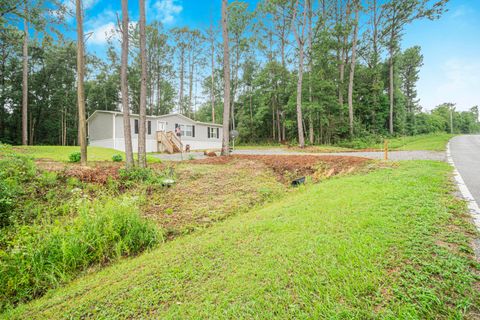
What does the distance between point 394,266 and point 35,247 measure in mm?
4199

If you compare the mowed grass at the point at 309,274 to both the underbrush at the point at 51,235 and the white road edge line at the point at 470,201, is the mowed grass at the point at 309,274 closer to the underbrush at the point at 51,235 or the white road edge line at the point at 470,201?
the white road edge line at the point at 470,201

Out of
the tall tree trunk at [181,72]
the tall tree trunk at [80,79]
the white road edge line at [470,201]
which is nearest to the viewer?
the white road edge line at [470,201]

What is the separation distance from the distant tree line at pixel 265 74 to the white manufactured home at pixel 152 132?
448 centimetres

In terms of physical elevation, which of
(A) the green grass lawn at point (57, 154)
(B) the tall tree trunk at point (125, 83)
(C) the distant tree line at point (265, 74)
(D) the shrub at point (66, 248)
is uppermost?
(C) the distant tree line at point (265, 74)

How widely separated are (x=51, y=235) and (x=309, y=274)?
350cm

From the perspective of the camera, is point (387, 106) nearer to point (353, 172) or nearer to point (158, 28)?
point (353, 172)

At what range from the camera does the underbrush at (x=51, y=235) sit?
2.44 meters

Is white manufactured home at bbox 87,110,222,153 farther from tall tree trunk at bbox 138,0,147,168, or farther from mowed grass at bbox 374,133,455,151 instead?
mowed grass at bbox 374,133,455,151

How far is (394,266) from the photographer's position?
1577 mm

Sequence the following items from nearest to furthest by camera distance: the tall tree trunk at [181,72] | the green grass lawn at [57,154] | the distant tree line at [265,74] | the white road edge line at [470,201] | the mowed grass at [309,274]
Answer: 1. the mowed grass at [309,274]
2. the white road edge line at [470,201]
3. the green grass lawn at [57,154]
4. the distant tree line at [265,74]
5. the tall tree trunk at [181,72]

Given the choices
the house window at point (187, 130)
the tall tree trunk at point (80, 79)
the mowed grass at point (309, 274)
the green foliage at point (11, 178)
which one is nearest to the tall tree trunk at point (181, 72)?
the house window at point (187, 130)

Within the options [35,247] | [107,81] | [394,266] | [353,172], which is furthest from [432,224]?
[107,81]

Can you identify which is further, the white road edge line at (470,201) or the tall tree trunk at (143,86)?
the tall tree trunk at (143,86)

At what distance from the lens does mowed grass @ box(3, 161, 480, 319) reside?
131 cm
